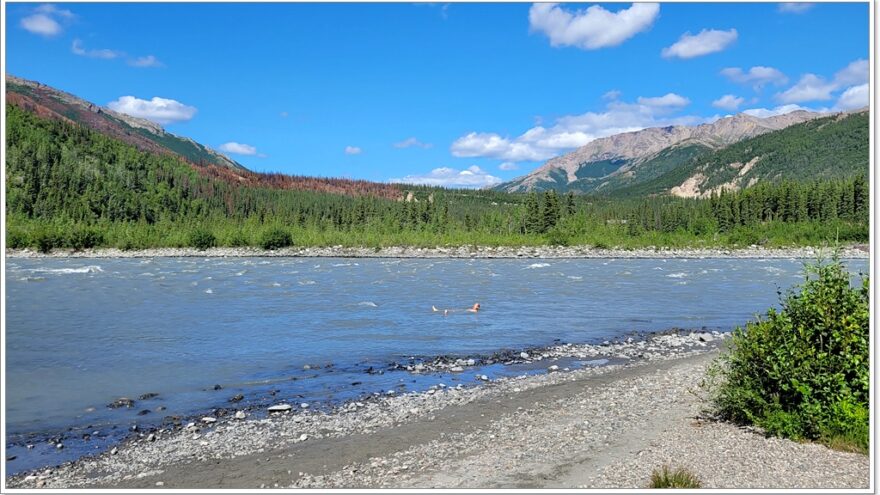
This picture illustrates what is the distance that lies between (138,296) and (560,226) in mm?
98341

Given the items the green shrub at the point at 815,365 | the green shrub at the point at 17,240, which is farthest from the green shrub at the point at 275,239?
the green shrub at the point at 815,365

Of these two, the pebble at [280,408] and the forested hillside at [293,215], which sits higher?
the forested hillside at [293,215]

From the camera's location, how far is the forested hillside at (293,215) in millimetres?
117875

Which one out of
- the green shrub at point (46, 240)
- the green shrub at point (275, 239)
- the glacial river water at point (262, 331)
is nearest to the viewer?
the glacial river water at point (262, 331)

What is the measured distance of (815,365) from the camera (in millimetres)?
10016

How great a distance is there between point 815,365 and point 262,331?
72.4 feet

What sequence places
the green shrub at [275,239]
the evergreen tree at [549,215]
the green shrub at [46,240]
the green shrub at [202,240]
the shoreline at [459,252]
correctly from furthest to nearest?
the evergreen tree at [549,215] < the green shrub at [275,239] < the green shrub at [202,240] < the green shrub at [46,240] < the shoreline at [459,252]

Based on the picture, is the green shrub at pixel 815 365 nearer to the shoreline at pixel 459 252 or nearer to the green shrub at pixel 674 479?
the green shrub at pixel 674 479

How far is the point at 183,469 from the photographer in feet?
36.2

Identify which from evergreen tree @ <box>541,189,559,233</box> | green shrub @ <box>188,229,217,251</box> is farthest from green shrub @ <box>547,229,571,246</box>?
green shrub @ <box>188,229,217,251</box>

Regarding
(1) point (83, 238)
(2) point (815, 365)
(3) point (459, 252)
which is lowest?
(3) point (459, 252)

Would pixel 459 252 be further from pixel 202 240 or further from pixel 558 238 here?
pixel 202 240

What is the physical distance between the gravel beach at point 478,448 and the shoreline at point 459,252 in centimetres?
8657

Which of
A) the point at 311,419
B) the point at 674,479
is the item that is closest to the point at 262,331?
the point at 311,419
